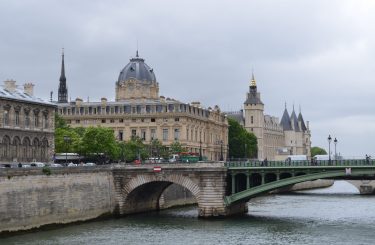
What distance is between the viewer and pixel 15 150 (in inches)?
3169

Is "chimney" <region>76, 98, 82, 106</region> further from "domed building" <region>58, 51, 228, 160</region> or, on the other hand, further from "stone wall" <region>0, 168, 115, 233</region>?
"stone wall" <region>0, 168, 115, 233</region>

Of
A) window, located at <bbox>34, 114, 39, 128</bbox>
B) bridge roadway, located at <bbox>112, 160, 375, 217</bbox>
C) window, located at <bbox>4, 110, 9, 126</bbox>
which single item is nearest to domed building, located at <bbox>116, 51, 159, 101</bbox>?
window, located at <bbox>34, 114, 39, 128</bbox>

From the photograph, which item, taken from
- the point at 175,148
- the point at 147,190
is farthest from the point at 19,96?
the point at 175,148

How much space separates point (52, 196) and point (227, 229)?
15.6 meters

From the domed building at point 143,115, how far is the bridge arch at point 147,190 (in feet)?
143

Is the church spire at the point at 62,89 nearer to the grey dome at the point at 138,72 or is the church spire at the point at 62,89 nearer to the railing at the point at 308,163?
the grey dome at the point at 138,72

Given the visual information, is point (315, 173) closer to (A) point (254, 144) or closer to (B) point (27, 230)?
(B) point (27, 230)

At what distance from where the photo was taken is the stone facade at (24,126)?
78.2 meters

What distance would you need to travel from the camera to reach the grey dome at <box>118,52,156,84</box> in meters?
147

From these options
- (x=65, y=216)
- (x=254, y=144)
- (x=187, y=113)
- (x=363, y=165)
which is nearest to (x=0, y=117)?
(x=65, y=216)

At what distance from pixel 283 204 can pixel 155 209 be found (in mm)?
19251

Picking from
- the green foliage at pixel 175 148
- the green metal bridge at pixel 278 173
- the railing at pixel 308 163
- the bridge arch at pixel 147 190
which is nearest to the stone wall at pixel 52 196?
the bridge arch at pixel 147 190

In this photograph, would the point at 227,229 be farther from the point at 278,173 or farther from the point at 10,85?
the point at 10,85

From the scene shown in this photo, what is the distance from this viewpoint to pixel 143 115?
13275 cm
